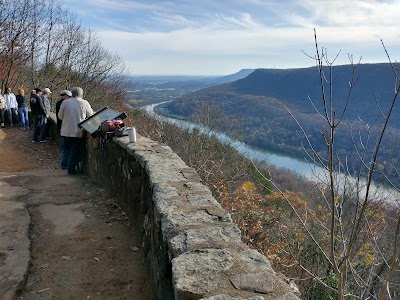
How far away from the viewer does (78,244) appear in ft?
11.6

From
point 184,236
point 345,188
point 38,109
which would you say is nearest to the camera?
point 184,236

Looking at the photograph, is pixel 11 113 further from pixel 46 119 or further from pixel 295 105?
pixel 295 105

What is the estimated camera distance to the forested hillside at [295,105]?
127 inches

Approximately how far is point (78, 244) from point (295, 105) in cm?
3414

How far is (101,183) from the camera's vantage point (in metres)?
5.20

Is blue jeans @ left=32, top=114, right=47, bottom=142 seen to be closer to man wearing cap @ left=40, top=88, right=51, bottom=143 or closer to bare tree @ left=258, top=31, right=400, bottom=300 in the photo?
man wearing cap @ left=40, top=88, right=51, bottom=143

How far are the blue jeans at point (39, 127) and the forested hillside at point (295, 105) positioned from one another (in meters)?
6.01

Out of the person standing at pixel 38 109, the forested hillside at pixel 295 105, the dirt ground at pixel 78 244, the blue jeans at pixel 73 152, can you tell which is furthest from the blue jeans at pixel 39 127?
Result: the forested hillside at pixel 295 105

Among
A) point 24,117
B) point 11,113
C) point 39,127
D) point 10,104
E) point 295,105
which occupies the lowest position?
point 295,105

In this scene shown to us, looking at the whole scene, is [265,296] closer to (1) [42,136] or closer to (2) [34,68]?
(1) [42,136]

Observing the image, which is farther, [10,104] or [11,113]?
[11,113]

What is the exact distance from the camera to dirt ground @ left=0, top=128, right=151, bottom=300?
2.85 metres

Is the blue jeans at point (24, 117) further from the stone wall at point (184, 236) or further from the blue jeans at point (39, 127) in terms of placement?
the stone wall at point (184, 236)

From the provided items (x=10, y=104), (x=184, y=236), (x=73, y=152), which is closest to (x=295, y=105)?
(x=10, y=104)
